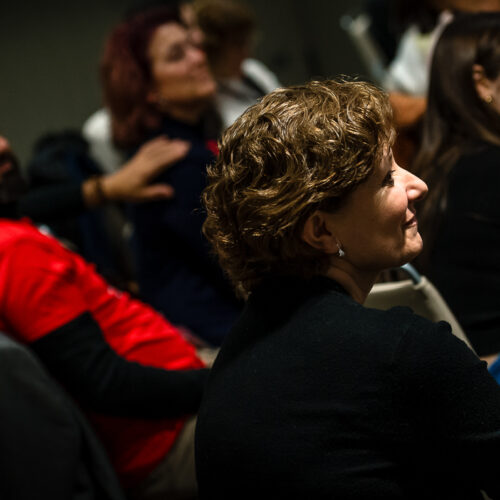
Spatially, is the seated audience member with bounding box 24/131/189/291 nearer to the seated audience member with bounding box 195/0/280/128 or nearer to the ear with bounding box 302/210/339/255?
the seated audience member with bounding box 195/0/280/128

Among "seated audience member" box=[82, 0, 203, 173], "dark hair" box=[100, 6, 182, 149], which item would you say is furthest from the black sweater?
"seated audience member" box=[82, 0, 203, 173]

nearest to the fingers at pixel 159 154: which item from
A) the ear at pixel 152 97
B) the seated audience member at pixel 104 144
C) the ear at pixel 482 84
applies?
the ear at pixel 152 97

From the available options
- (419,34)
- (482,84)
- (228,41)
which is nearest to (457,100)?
(482,84)

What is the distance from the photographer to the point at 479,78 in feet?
5.17

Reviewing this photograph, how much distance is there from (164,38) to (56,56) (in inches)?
114

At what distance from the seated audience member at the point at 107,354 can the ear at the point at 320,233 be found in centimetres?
60

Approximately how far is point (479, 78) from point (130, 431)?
1.18 metres

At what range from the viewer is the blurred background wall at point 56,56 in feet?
15.4

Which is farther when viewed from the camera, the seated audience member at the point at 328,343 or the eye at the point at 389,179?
the eye at the point at 389,179

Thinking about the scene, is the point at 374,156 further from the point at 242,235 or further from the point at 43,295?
the point at 43,295

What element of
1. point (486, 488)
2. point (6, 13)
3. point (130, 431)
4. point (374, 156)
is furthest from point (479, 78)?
point (6, 13)

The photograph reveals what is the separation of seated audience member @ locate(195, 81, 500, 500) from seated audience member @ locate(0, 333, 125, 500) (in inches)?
17.6

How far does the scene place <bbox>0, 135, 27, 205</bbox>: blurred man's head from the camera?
4.94 ft

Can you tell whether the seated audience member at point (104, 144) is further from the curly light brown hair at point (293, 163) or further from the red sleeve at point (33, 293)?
the curly light brown hair at point (293, 163)
